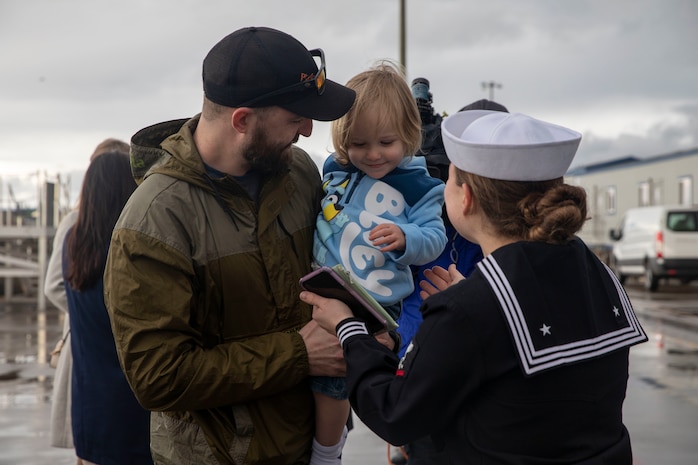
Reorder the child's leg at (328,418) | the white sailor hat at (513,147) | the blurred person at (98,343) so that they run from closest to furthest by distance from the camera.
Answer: the white sailor hat at (513,147) → the child's leg at (328,418) → the blurred person at (98,343)

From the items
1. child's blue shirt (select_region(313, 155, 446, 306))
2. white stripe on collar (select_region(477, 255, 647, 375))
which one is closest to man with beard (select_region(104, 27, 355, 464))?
child's blue shirt (select_region(313, 155, 446, 306))

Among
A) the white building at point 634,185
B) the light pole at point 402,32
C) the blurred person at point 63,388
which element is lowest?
the blurred person at point 63,388

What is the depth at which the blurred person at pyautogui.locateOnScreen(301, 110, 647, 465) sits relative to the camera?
204 cm

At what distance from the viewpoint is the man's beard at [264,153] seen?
8.49ft

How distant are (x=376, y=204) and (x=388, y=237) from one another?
10.4 inches

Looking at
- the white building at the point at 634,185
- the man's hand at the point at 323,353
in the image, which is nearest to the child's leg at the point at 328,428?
the man's hand at the point at 323,353

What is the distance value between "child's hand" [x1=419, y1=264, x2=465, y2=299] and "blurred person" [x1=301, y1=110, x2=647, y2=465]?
82cm

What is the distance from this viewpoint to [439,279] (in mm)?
3174

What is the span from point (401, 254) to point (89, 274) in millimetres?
1842

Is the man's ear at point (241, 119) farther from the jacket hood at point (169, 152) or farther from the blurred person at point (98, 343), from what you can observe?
the blurred person at point (98, 343)

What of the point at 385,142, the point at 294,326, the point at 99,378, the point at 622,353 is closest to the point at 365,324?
the point at 294,326

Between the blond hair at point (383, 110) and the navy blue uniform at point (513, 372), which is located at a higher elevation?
the blond hair at point (383, 110)

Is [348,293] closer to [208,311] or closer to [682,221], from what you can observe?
[208,311]

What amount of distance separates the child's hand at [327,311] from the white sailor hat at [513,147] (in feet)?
1.83
